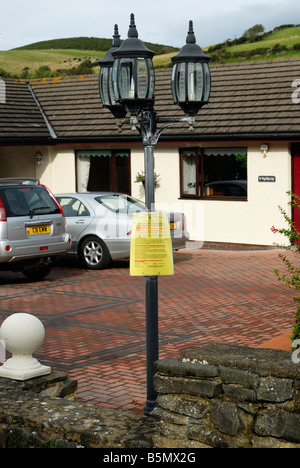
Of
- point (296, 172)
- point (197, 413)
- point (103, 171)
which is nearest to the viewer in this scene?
point (197, 413)

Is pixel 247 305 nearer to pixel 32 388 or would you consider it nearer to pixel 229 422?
pixel 32 388

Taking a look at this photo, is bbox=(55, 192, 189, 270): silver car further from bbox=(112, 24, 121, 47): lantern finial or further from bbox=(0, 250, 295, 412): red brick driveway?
bbox=(112, 24, 121, 47): lantern finial

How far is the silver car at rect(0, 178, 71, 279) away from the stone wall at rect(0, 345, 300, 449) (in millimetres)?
7775

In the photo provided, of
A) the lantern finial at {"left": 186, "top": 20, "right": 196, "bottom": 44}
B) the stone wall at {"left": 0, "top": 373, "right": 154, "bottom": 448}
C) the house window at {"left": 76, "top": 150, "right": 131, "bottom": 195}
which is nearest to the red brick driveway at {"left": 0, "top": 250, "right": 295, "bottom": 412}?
the stone wall at {"left": 0, "top": 373, "right": 154, "bottom": 448}

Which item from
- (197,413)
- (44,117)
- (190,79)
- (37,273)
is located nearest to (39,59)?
(44,117)

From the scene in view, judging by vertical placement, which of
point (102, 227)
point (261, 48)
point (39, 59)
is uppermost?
point (39, 59)

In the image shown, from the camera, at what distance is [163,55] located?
269ft

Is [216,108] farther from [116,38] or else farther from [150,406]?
[150,406]

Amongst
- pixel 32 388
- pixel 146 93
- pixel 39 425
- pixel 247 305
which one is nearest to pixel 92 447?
pixel 39 425

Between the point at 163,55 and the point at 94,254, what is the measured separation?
69.7 meters

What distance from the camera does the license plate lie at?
1327 cm

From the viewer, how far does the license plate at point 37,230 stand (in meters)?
13.3

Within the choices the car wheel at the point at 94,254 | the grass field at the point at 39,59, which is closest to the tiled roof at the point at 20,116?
the car wheel at the point at 94,254
